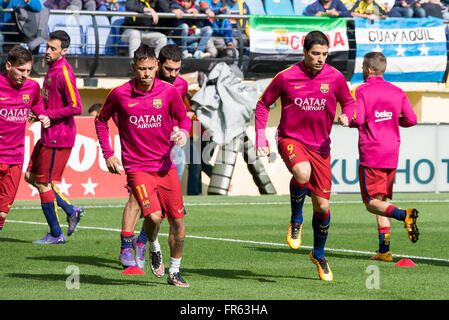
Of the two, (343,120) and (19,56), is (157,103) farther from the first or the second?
(19,56)

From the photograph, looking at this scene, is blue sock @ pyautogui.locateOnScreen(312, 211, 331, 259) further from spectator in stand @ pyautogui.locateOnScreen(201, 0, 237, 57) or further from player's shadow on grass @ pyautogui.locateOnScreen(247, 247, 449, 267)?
spectator in stand @ pyautogui.locateOnScreen(201, 0, 237, 57)

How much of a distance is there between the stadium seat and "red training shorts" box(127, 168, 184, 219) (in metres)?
14.3

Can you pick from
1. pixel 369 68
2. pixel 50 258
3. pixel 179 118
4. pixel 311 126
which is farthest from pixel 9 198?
pixel 369 68

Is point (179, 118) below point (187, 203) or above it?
above

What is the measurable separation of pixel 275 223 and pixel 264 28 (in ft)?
24.5

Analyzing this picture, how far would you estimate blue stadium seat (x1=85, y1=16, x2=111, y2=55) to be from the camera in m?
19.8

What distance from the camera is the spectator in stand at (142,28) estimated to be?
64.0 ft

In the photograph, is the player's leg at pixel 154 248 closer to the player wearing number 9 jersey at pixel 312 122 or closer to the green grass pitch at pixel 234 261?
the green grass pitch at pixel 234 261


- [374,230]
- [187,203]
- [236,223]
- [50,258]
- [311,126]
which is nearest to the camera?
[311,126]

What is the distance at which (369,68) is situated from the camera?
1039 cm

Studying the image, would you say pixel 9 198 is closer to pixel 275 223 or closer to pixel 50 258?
pixel 50 258

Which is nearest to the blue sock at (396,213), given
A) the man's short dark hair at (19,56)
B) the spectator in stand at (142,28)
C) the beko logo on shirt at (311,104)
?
the beko logo on shirt at (311,104)

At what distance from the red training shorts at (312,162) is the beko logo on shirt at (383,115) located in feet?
5.20

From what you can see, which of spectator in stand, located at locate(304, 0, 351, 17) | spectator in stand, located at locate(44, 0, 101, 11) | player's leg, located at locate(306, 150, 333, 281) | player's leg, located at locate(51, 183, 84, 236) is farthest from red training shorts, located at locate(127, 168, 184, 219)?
spectator in stand, located at locate(304, 0, 351, 17)
